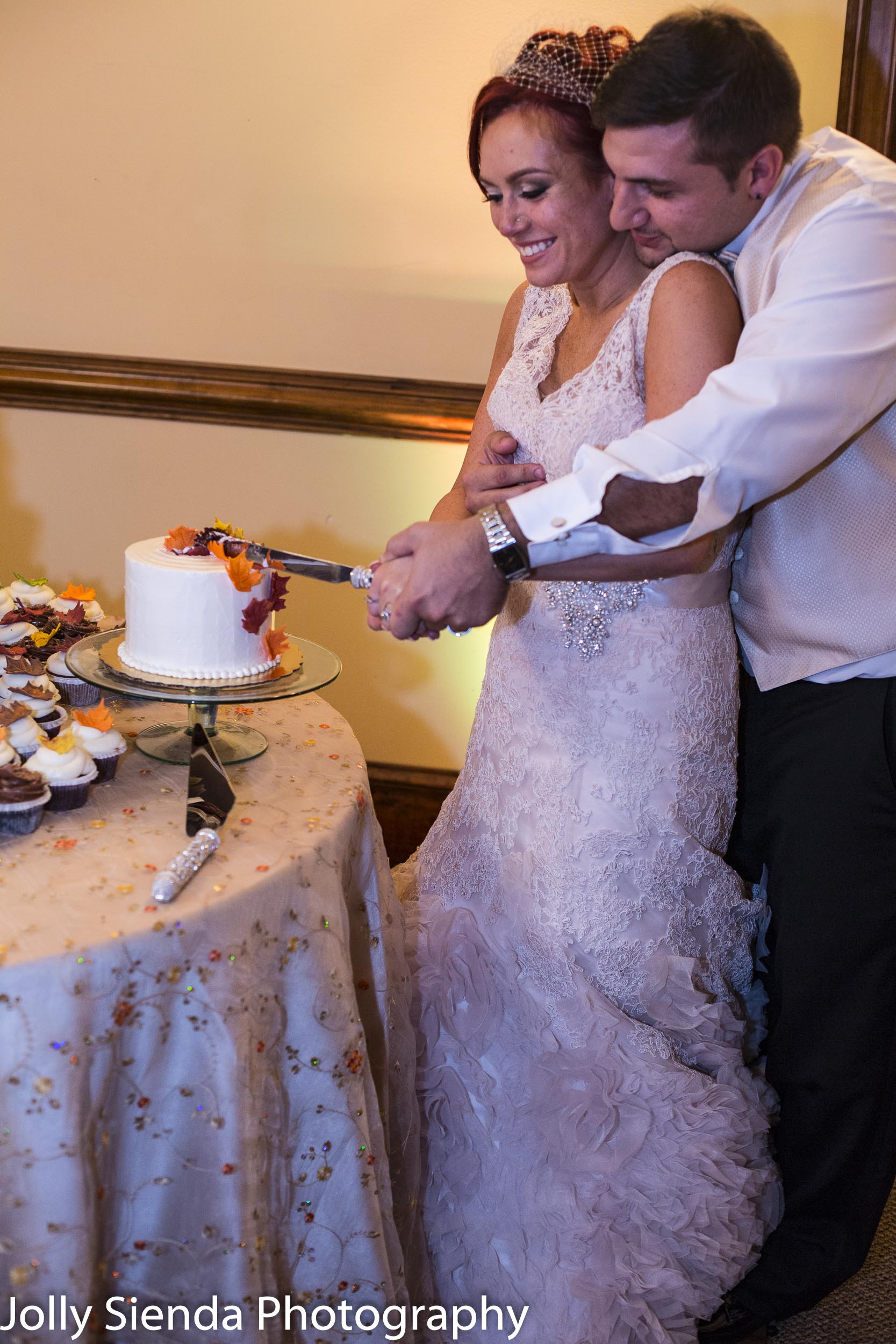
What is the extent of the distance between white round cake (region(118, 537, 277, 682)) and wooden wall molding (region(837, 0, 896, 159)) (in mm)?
1869

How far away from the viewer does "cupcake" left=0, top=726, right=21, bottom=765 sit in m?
1.28

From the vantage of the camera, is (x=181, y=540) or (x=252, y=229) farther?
(x=252, y=229)

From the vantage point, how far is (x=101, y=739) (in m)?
1.39

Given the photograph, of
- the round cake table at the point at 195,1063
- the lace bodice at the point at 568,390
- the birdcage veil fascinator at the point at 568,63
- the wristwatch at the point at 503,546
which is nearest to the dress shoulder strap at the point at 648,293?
the lace bodice at the point at 568,390

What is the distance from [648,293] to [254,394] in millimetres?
1464

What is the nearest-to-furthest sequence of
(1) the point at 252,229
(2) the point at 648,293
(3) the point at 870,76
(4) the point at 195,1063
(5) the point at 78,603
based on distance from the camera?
1. (4) the point at 195,1063
2. (2) the point at 648,293
3. (5) the point at 78,603
4. (3) the point at 870,76
5. (1) the point at 252,229

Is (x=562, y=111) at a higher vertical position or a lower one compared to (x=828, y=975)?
higher

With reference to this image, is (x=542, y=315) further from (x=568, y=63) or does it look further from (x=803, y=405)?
(x=803, y=405)

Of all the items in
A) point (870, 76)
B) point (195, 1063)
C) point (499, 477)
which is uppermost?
point (870, 76)

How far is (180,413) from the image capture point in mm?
2797

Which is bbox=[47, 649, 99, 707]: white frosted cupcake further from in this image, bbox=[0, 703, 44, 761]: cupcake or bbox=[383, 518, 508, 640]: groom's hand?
bbox=[383, 518, 508, 640]: groom's hand

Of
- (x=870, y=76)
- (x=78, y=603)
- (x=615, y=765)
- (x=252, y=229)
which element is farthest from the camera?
(x=252, y=229)

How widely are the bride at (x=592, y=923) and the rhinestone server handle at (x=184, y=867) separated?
558 millimetres

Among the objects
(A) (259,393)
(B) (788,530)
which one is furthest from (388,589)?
(A) (259,393)
